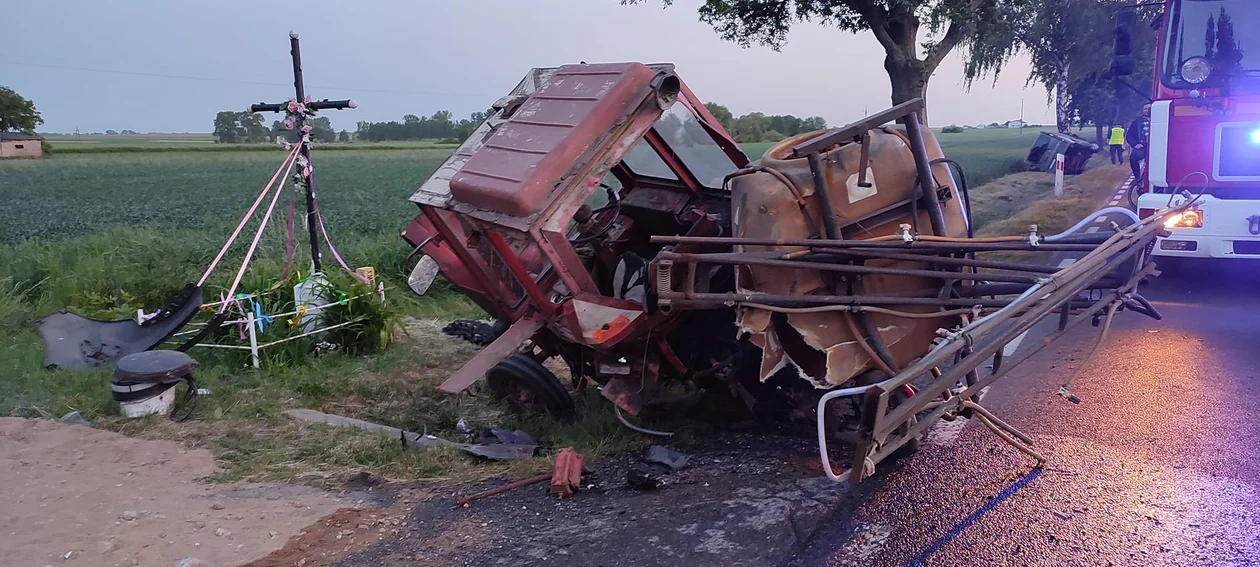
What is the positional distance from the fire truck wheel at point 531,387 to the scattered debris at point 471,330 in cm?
176

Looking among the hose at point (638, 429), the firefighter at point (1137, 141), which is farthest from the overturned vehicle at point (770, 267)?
the firefighter at point (1137, 141)

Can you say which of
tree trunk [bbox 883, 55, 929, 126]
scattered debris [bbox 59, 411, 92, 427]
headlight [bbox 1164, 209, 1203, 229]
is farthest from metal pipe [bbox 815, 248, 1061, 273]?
tree trunk [bbox 883, 55, 929, 126]

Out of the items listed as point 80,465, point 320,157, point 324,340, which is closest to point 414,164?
point 320,157

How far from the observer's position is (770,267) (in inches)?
153

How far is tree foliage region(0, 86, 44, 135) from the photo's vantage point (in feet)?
123

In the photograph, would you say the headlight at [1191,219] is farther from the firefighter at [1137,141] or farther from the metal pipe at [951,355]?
the metal pipe at [951,355]

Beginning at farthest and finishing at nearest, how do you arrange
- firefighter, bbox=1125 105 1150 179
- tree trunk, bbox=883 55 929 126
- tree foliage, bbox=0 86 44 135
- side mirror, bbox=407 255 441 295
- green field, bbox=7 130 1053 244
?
1. tree foliage, bbox=0 86 44 135
2. green field, bbox=7 130 1053 244
3. tree trunk, bbox=883 55 929 126
4. firefighter, bbox=1125 105 1150 179
5. side mirror, bbox=407 255 441 295

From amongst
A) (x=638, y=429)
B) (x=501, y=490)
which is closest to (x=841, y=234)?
(x=638, y=429)

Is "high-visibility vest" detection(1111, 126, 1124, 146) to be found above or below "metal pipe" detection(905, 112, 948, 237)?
above

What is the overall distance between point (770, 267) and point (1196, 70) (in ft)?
19.7

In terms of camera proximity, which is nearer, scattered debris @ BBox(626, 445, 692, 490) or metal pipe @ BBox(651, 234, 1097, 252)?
metal pipe @ BBox(651, 234, 1097, 252)

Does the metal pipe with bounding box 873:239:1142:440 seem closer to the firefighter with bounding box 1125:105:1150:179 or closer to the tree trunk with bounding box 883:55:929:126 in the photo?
the firefighter with bounding box 1125:105:1150:179

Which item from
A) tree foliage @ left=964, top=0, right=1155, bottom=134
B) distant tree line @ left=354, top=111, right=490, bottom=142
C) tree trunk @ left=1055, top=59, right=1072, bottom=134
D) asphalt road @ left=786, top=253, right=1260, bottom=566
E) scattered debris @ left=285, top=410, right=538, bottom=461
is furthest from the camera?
distant tree line @ left=354, top=111, right=490, bottom=142

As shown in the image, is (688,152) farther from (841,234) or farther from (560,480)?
(560,480)
